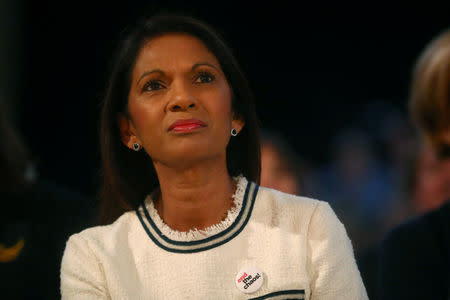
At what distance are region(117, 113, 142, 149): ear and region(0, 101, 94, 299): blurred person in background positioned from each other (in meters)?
0.54

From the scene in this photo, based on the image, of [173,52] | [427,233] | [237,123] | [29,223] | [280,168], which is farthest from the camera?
[280,168]

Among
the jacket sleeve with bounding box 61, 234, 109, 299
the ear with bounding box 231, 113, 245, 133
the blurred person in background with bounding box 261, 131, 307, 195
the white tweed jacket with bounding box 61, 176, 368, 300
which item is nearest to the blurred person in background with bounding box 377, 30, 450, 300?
the white tweed jacket with bounding box 61, 176, 368, 300

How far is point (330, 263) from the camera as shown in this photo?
1.69m

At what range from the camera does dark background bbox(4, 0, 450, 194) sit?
491 centimetres

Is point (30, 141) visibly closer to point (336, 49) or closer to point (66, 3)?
point (66, 3)

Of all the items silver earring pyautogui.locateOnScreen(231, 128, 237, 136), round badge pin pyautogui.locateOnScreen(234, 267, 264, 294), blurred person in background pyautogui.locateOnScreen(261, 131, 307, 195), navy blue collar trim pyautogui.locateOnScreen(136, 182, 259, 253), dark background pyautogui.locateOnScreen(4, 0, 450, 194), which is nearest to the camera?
round badge pin pyautogui.locateOnScreen(234, 267, 264, 294)

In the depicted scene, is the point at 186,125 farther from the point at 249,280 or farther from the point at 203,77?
the point at 249,280

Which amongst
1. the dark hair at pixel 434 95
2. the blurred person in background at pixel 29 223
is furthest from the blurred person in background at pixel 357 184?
the blurred person in background at pixel 29 223

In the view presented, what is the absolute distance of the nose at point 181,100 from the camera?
1704 millimetres

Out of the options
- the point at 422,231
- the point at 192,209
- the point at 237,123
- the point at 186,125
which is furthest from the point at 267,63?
the point at 186,125

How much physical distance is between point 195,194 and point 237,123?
0.23m

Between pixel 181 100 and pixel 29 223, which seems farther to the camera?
pixel 29 223

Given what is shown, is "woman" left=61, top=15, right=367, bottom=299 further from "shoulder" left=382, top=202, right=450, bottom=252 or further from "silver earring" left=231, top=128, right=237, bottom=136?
"shoulder" left=382, top=202, right=450, bottom=252

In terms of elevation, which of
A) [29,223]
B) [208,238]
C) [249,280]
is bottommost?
[249,280]
